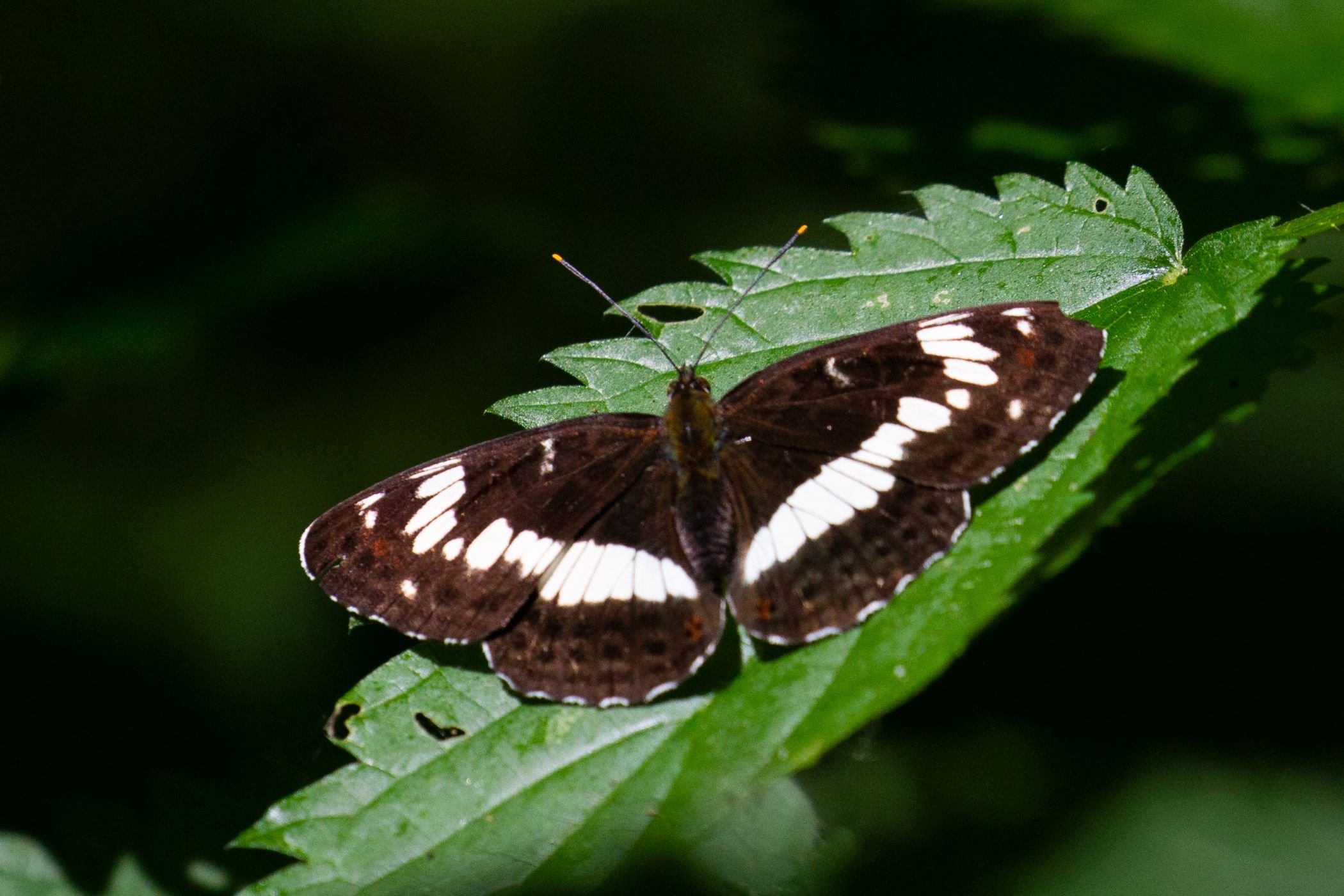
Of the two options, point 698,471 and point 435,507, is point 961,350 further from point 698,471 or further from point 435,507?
point 435,507

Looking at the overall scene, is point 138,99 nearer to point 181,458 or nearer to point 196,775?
point 181,458

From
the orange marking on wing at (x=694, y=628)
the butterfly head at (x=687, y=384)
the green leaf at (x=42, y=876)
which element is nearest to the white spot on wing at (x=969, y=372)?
the butterfly head at (x=687, y=384)

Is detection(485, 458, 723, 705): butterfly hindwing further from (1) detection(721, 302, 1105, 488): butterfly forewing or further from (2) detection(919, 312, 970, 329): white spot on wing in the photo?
(2) detection(919, 312, 970, 329): white spot on wing

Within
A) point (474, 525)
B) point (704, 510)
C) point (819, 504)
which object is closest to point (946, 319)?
point (819, 504)

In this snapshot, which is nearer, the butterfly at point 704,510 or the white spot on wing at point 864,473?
the butterfly at point 704,510

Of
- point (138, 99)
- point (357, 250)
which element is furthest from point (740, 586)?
point (138, 99)

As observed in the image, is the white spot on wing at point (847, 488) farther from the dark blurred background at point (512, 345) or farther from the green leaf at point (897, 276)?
the dark blurred background at point (512, 345)
